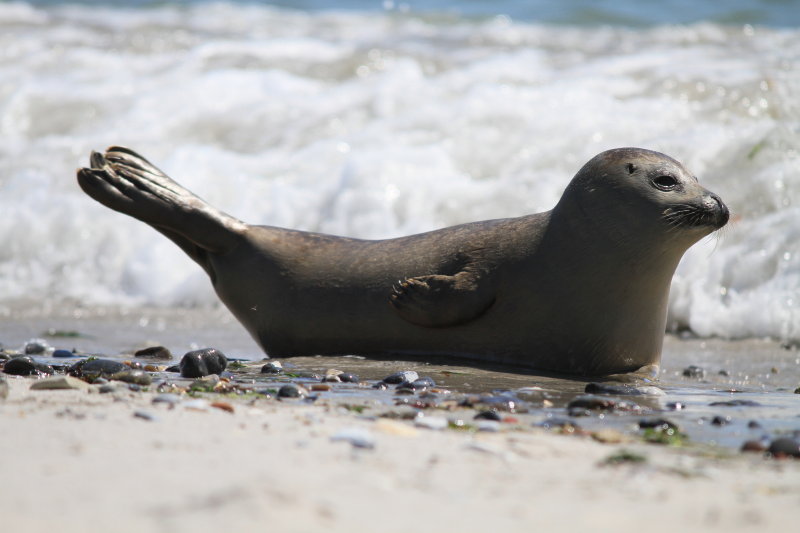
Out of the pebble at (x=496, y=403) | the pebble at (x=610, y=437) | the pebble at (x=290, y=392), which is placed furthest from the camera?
the pebble at (x=290, y=392)

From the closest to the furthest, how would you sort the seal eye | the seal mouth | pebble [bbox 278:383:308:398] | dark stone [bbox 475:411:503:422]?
1. dark stone [bbox 475:411:503:422]
2. pebble [bbox 278:383:308:398]
3. the seal mouth
4. the seal eye

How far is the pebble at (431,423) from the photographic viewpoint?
307 cm

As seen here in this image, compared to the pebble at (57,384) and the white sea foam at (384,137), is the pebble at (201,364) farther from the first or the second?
the white sea foam at (384,137)

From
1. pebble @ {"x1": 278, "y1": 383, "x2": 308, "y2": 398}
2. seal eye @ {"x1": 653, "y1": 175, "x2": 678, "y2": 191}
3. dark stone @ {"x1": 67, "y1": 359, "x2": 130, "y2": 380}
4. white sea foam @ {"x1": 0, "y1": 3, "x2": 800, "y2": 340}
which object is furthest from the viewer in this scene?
white sea foam @ {"x1": 0, "y1": 3, "x2": 800, "y2": 340}

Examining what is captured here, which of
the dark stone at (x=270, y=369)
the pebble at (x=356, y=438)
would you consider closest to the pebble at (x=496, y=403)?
the pebble at (x=356, y=438)

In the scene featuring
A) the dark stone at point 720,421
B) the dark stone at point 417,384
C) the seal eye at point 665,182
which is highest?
the seal eye at point 665,182

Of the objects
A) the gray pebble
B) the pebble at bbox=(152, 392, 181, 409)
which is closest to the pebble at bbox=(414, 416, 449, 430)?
the pebble at bbox=(152, 392, 181, 409)

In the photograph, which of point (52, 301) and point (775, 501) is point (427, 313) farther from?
point (52, 301)

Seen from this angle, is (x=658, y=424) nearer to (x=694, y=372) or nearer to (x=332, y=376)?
(x=332, y=376)

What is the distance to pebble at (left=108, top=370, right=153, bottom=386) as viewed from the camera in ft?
12.3

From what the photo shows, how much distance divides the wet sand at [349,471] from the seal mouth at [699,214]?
0.84 metres

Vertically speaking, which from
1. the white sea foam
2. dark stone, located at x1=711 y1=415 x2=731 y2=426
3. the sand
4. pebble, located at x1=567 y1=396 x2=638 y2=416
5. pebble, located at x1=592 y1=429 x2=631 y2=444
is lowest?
the sand

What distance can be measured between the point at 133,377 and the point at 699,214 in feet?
7.51

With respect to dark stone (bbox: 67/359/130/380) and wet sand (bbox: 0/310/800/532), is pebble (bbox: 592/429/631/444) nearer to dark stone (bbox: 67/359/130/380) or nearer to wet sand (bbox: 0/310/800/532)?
wet sand (bbox: 0/310/800/532)
